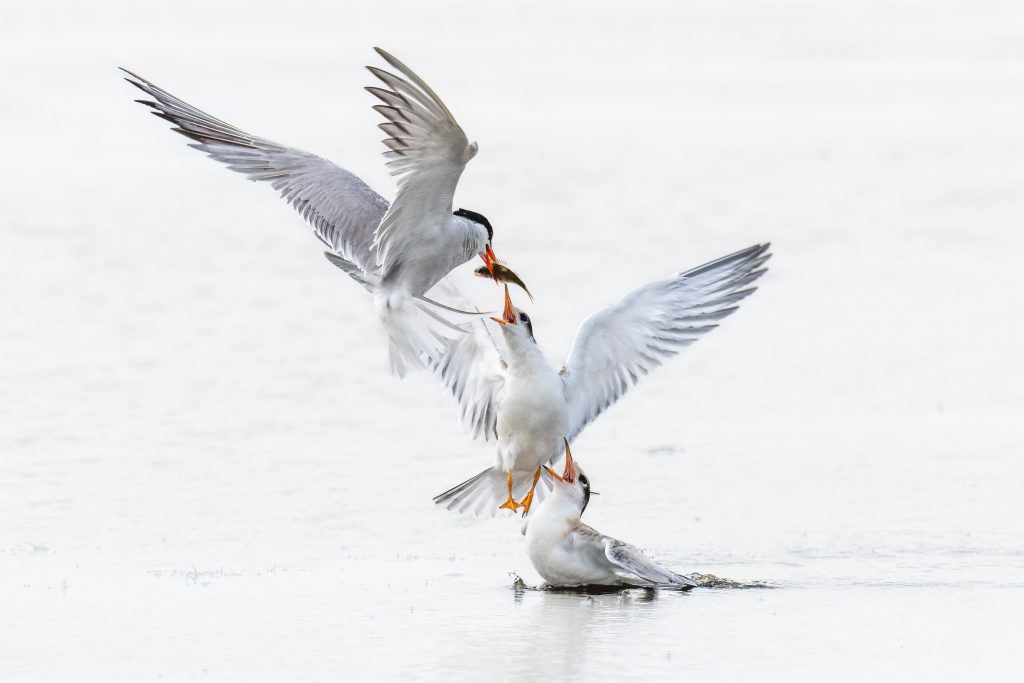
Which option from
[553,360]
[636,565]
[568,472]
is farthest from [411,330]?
[553,360]

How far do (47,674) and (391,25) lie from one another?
19.8 metres

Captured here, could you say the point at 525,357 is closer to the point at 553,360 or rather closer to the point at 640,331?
the point at 640,331

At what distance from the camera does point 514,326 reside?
6.25 meters

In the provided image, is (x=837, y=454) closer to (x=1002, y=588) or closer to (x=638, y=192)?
(x=1002, y=588)

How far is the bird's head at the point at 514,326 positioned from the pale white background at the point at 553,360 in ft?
2.61

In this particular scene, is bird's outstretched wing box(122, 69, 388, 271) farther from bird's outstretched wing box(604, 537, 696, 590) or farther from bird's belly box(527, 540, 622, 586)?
bird's outstretched wing box(604, 537, 696, 590)

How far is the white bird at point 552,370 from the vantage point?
6312 mm

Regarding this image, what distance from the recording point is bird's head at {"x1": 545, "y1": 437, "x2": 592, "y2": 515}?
5.94 meters

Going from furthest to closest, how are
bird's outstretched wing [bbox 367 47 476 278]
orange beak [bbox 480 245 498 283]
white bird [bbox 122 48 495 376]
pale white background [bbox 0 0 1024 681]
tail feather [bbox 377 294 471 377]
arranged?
orange beak [bbox 480 245 498 283] < tail feather [bbox 377 294 471 377] < white bird [bbox 122 48 495 376] < bird's outstretched wing [bbox 367 47 476 278] < pale white background [bbox 0 0 1024 681]

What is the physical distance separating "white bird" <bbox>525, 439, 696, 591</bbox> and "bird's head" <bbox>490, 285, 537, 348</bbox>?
0.75 m

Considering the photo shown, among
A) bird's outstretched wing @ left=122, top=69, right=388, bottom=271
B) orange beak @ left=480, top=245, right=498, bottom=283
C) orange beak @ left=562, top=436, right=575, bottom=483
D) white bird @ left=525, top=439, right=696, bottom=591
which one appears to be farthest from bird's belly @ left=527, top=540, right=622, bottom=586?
bird's outstretched wing @ left=122, top=69, right=388, bottom=271

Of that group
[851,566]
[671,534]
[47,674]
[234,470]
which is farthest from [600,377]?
[47,674]

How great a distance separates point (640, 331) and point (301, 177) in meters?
1.68

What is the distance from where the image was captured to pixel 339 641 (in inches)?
192
